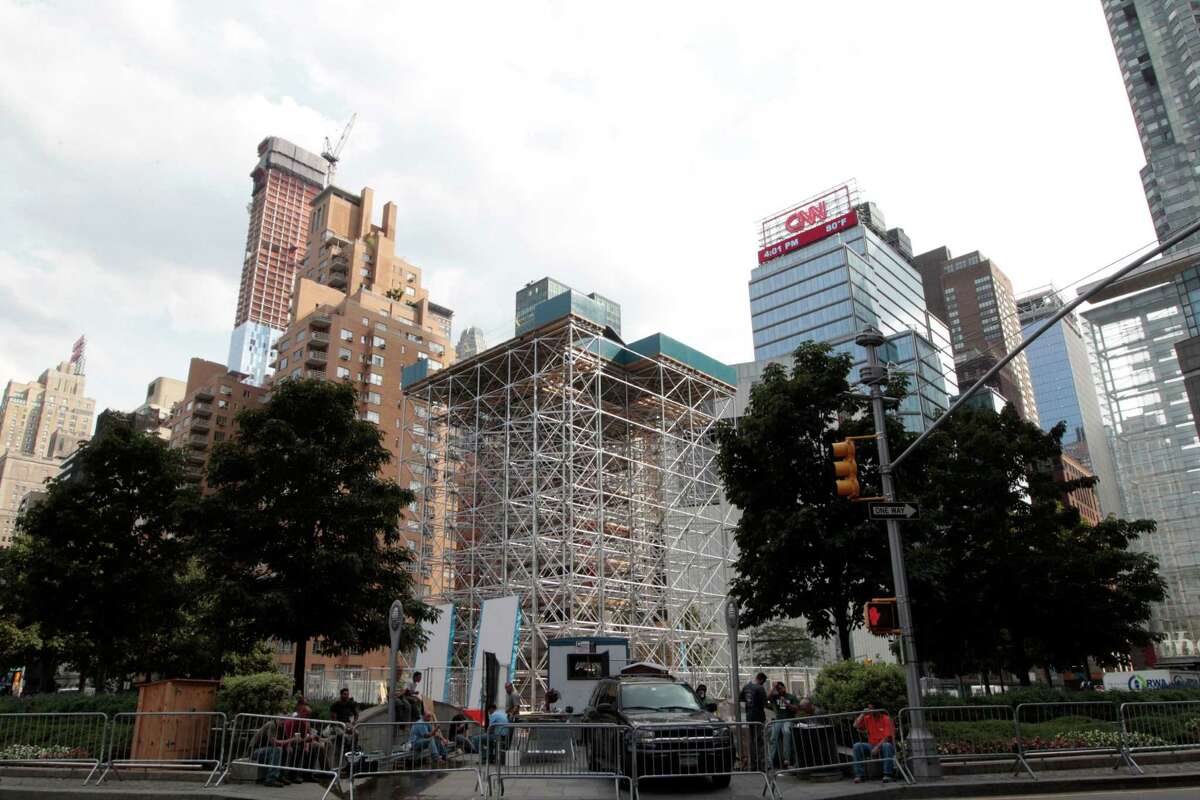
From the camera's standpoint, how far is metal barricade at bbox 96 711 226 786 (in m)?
13.1

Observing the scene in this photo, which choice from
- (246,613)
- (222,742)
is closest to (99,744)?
(222,742)

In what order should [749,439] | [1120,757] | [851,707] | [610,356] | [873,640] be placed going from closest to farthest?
[1120,757]
[851,707]
[749,439]
[610,356]
[873,640]

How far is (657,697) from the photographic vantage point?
13742 mm

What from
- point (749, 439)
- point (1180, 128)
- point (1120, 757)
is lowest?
point (1120, 757)

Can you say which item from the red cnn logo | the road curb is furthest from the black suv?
the red cnn logo

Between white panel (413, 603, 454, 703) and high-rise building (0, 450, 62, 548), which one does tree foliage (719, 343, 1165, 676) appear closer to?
white panel (413, 603, 454, 703)

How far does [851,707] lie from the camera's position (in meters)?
15.0

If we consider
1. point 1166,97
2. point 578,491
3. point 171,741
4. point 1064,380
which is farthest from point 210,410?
point 1064,380

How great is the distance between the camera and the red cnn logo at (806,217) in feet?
383

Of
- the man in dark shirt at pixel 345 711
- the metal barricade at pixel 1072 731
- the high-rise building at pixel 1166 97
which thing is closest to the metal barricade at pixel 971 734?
the metal barricade at pixel 1072 731

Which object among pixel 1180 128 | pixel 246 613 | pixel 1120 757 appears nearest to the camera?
pixel 1120 757

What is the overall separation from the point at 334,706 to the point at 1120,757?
1364 cm

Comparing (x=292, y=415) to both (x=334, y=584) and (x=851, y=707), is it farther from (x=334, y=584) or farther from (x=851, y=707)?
(x=851, y=707)

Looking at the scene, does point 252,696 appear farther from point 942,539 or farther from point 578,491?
point 578,491
